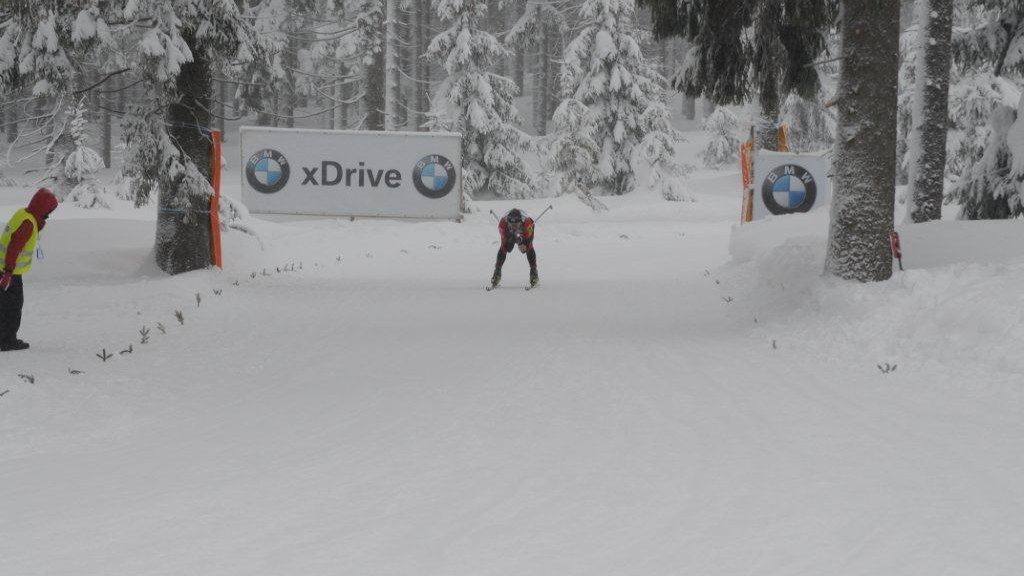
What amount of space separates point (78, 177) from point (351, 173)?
9406 mm

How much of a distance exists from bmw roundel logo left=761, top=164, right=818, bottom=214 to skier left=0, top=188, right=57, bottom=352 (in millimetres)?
13981

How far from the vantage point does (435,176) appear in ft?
74.1

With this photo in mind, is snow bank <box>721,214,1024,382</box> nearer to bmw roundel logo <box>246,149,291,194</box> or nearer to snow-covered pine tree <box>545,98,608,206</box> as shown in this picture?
bmw roundel logo <box>246,149,291,194</box>

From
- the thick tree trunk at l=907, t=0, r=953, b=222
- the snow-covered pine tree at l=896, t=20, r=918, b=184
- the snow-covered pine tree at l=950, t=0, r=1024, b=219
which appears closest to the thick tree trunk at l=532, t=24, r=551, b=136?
the snow-covered pine tree at l=896, t=20, r=918, b=184

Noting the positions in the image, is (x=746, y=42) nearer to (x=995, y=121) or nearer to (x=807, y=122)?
(x=995, y=121)

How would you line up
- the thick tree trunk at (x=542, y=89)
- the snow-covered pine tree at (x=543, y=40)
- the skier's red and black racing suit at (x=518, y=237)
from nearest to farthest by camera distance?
the skier's red and black racing suit at (x=518, y=237) < the snow-covered pine tree at (x=543, y=40) < the thick tree trunk at (x=542, y=89)

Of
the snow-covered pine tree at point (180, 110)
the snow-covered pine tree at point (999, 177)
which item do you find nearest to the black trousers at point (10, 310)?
the snow-covered pine tree at point (180, 110)

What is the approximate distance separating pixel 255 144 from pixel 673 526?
2035cm

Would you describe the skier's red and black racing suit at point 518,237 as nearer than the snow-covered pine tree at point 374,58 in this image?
Yes

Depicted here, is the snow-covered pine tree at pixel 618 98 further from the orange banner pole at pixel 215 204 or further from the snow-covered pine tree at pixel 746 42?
the snow-covered pine tree at pixel 746 42

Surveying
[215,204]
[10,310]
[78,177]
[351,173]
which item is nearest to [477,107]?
[351,173]

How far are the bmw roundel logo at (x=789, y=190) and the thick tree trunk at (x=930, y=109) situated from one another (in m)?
5.45

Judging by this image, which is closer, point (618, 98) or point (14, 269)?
point (14, 269)

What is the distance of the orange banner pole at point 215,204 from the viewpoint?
44.8 ft
